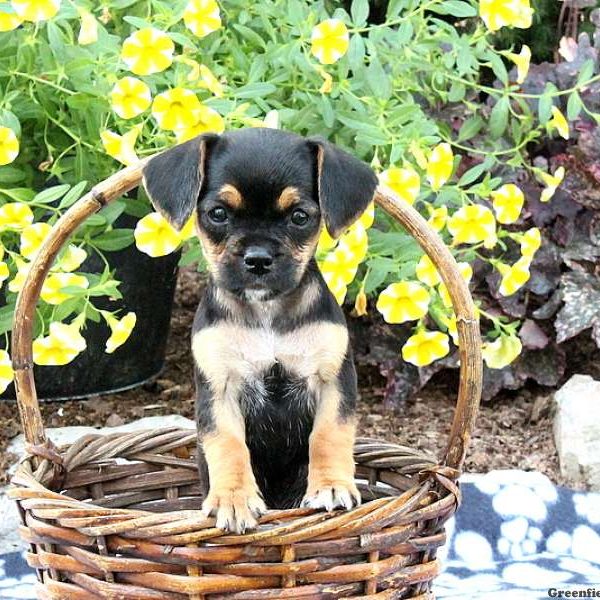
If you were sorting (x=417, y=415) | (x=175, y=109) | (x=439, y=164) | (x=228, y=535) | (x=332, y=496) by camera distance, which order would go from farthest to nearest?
1. (x=417, y=415)
2. (x=439, y=164)
3. (x=175, y=109)
4. (x=332, y=496)
5. (x=228, y=535)

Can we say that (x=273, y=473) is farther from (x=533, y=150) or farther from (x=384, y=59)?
(x=533, y=150)

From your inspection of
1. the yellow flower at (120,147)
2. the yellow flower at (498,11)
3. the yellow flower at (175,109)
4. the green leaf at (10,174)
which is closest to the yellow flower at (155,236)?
the yellow flower at (120,147)

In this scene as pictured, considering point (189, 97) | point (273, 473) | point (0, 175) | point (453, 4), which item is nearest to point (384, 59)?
point (453, 4)

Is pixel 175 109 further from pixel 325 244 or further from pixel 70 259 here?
pixel 325 244

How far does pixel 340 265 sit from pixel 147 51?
3.00 feet

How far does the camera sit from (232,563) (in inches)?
105

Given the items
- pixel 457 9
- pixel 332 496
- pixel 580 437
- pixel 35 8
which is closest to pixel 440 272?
pixel 332 496

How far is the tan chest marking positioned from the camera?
3076 millimetres

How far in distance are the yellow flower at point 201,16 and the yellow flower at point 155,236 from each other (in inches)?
24.7

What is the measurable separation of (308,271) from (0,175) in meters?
1.45

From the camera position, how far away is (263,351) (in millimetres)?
3094

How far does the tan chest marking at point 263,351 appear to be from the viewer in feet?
10.1

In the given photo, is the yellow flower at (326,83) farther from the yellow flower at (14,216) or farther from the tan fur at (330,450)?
the tan fur at (330,450)

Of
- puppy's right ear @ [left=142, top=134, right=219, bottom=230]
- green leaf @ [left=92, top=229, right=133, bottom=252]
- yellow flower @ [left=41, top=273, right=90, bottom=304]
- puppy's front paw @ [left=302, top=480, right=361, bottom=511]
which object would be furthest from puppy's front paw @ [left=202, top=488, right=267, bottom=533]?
green leaf @ [left=92, top=229, right=133, bottom=252]
